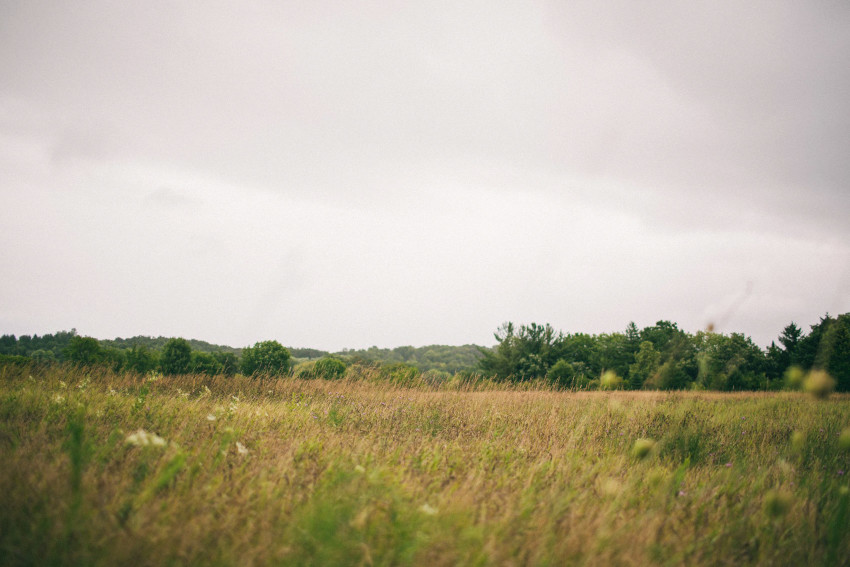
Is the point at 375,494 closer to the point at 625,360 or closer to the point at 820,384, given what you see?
the point at 820,384

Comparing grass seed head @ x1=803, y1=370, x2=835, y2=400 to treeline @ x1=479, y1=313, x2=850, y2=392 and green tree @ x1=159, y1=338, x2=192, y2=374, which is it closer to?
treeline @ x1=479, y1=313, x2=850, y2=392

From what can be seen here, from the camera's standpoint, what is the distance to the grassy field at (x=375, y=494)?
2.30 meters

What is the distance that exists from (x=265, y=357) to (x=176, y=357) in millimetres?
8437

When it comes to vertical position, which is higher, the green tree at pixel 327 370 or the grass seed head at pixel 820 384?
the grass seed head at pixel 820 384

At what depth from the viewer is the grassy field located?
2301 millimetres

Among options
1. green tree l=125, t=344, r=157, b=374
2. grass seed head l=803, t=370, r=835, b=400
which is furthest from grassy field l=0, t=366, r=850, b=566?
green tree l=125, t=344, r=157, b=374

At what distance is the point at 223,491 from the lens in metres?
2.97

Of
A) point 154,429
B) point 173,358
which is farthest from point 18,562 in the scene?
point 173,358

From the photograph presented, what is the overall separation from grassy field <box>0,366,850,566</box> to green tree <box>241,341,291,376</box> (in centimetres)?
2774

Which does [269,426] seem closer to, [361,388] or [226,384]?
[361,388]

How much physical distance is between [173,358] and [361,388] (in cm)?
3117

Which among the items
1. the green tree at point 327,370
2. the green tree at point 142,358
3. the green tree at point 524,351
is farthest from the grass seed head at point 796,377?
the green tree at point 142,358

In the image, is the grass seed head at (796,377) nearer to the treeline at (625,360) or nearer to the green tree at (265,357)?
the treeline at (625,360)

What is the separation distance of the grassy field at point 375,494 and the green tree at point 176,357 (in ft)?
105
